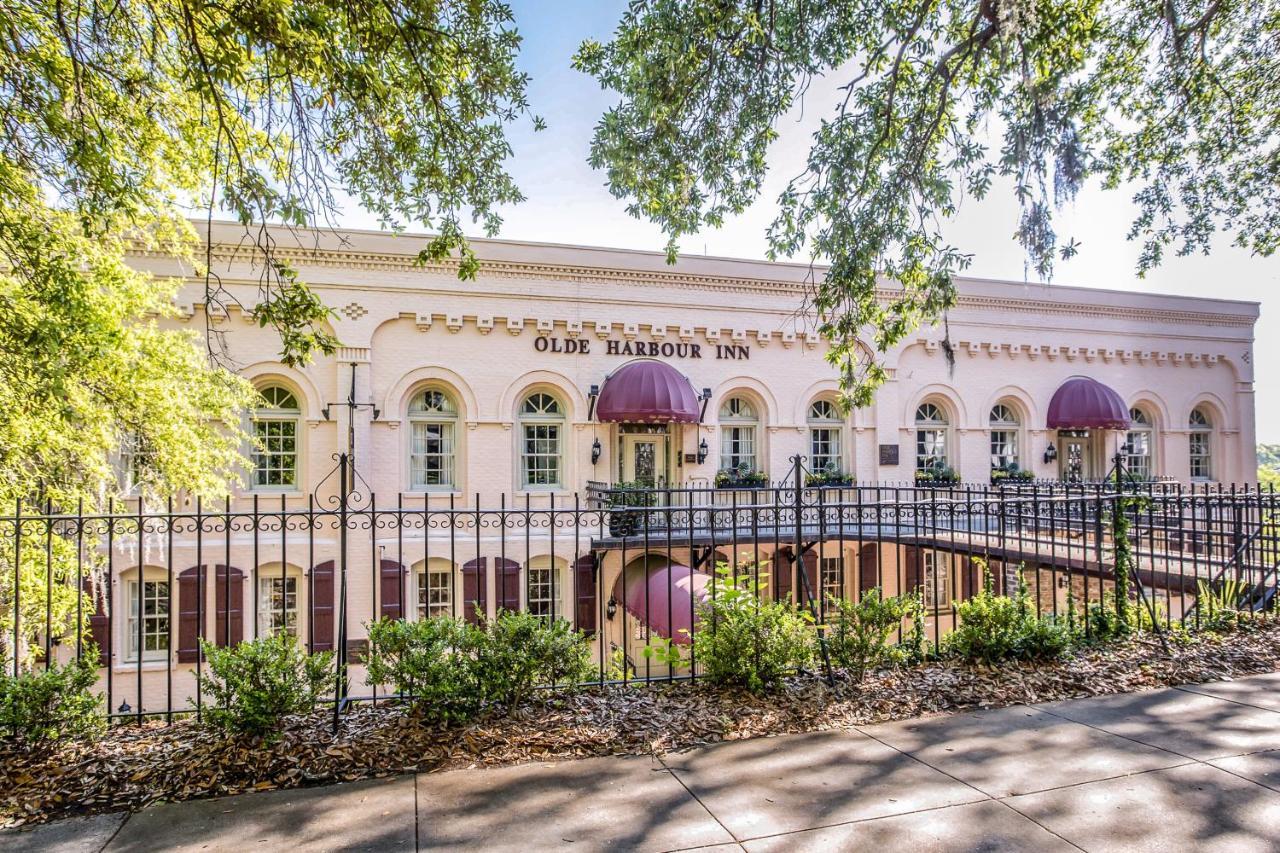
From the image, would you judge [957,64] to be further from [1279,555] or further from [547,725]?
[547,725]

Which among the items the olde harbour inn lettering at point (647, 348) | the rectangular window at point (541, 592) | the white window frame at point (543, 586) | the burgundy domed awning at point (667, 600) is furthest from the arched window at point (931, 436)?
the rectangular window at point (541, 592)

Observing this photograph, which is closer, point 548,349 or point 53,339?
point 53,339

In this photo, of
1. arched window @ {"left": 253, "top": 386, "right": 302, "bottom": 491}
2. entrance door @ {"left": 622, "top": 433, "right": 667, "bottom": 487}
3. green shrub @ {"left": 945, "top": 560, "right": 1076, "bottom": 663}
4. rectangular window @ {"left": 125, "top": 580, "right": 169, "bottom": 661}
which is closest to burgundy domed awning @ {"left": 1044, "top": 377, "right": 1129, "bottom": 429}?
entrance door @ {"left": 622, "top": 433, "right": 667, "bottom": 487}

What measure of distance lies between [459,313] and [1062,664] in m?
13.4

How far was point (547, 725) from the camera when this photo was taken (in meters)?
5.08

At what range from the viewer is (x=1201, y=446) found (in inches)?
871

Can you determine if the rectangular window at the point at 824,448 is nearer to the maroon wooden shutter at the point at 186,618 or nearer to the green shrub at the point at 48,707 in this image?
the maroon wooden shutter at the point at 186,618

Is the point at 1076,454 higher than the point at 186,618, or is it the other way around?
the point at 1076,454

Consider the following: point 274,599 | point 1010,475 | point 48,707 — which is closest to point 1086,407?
point 1010,475

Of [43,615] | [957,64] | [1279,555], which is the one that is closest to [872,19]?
[957,64]

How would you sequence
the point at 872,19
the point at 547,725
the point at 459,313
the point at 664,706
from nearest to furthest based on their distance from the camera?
the point at 547,725 → the point at 664,706 → the point at 872,19 → the point at 459,313

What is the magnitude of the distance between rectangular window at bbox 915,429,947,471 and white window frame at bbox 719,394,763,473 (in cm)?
488

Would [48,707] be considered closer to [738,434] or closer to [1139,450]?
[738,434]

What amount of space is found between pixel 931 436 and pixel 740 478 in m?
6.32
